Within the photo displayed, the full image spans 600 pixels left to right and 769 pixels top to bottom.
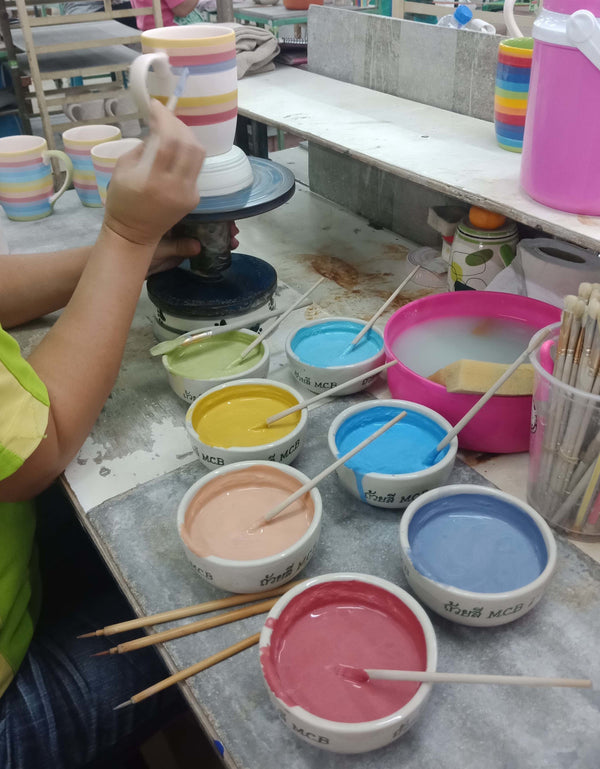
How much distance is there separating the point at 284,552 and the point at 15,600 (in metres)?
0.44

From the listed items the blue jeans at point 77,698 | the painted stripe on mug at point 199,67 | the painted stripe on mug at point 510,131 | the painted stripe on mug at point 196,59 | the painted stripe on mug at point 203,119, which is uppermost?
the painted stripe on mug at point 196,59

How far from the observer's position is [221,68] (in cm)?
97

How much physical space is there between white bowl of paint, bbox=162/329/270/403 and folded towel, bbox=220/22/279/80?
924 millimetres

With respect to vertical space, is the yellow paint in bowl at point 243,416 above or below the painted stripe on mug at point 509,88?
below

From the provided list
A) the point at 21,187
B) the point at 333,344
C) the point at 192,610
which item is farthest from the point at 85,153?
the point at 192,610

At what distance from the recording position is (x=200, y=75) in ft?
3.14

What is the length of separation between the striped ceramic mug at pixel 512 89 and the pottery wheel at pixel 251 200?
0.39 meters

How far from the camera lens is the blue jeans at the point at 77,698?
0.86 meters

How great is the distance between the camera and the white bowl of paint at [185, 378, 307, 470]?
0.84 meters

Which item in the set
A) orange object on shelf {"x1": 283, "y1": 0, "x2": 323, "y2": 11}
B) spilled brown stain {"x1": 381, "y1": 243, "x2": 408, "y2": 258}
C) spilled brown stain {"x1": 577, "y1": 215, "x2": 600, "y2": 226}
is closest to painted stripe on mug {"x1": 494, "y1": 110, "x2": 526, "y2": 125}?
spilled brown stain {"x1": 577, "y1": 215, "x2": 600, "y2": 226}

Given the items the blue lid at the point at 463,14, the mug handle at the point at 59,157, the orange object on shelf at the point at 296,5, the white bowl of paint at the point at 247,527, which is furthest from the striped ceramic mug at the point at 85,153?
the orange object on shelf at the point at 296,5

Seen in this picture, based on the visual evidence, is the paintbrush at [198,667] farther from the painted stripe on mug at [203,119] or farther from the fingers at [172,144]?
the painted stripe on mug at [203,119]

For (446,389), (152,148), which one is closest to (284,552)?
(446,389)

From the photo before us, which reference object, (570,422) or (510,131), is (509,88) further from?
(570,422)
